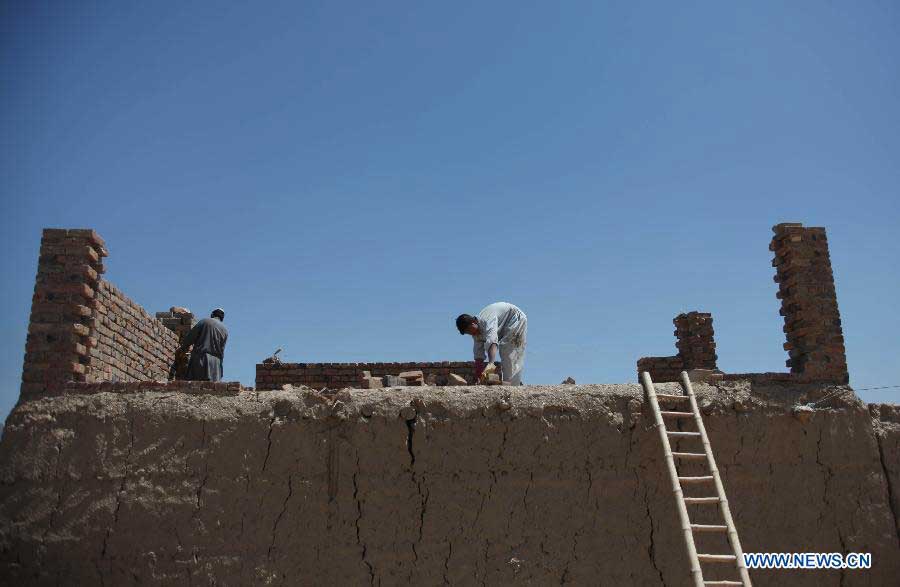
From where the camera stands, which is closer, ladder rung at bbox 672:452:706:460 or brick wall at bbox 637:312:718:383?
ladder rung at bbox 672:452:706:460

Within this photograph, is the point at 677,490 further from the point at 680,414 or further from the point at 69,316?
the point at 69,316

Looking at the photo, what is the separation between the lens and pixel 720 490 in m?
4.48

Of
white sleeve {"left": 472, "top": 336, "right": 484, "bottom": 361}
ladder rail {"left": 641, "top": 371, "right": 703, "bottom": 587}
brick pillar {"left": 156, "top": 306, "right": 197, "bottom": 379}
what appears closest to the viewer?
ladder rail {"left": 641, "top": 371, "right": 703, "bottom": 587}

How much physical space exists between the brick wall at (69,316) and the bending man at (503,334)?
2.82 meters

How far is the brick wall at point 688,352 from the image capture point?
855 cm

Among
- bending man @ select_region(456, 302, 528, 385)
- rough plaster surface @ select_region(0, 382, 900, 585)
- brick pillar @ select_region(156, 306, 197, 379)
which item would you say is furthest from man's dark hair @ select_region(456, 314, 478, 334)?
brick pillar @ select_region(156, 306, 197, 379)

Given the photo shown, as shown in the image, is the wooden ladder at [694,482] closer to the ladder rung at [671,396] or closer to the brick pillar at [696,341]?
the ladder rung at [671,396]

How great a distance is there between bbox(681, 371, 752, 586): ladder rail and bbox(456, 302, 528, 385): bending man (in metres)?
1.50

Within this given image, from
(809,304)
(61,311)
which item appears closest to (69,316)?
(61,311)

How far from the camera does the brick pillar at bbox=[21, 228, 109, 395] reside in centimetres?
481

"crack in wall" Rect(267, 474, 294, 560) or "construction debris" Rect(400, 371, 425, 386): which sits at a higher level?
"construction debris" Rect(400, 371, 425, 386)

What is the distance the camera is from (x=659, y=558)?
4.69 metres

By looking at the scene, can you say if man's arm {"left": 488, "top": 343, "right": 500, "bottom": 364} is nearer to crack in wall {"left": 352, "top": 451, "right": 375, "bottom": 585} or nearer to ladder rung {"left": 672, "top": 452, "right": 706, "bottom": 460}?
crack in wall {"left": 352, "top": 451, "right": 375, "bottom": 585}

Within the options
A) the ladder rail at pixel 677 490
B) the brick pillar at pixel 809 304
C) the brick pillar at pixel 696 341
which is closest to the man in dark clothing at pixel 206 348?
the ladder rail at pixel 677 490
